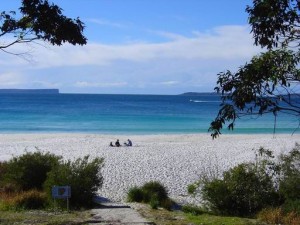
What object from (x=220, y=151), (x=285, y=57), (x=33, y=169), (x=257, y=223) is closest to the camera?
(x=285, y=57)

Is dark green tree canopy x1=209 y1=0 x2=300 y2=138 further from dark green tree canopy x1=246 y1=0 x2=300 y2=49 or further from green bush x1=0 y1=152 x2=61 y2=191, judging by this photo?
green bush x1=0 y1=152 x2=61 y2=191

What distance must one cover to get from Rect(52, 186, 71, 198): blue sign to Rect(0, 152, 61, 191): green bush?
288 centimetres

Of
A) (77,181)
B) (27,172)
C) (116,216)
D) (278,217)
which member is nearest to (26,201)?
(77,181)

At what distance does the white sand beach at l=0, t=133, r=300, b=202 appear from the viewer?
17203mm

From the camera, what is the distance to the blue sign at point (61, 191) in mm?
9586

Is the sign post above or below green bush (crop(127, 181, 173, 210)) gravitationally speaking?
above

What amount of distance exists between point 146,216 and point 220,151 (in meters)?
18.9

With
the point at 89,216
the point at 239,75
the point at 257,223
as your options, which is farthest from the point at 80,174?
the point at 239,75

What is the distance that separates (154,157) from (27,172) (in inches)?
497

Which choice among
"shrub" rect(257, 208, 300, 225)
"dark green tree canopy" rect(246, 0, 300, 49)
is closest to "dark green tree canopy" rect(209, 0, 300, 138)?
"dark green tree canopy" rect(246, 0, 300, 49)

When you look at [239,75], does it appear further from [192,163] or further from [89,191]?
[192,163]

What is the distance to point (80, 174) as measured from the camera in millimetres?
11164

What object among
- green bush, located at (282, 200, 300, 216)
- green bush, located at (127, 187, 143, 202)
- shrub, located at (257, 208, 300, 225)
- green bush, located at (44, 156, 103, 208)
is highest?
green bush, located at (44, 156, 103, 208)

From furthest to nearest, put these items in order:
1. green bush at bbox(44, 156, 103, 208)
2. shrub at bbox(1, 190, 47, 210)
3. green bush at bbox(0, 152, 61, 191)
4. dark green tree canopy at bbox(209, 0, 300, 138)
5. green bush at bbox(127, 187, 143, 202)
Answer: green bush at bbox(127, 187, 143, 202) < green bush at bbox(0, 152, 61, 191) < green bush at bbox(44, 156, 103, 208) < shrub at bbox(1, 190, 47, 210) < dark green tree canopy at bbox(209, 0, 300, 138)
